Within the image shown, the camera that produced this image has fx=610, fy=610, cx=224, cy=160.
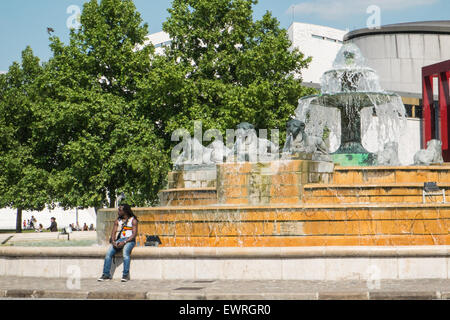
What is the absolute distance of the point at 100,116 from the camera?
31.5 metres

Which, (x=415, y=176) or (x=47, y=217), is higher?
(x=415, y=176)

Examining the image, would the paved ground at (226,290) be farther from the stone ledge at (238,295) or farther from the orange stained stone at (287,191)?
the orange stained stone at (287,191)

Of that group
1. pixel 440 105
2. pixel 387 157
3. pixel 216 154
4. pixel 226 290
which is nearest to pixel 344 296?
pixel 226 290

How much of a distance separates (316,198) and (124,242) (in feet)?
17.8

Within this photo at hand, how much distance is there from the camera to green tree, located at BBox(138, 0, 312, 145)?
3056 cm

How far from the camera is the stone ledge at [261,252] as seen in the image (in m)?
10.4

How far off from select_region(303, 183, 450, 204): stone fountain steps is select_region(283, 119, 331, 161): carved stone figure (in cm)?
208

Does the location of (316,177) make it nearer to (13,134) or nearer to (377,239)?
(377,239)

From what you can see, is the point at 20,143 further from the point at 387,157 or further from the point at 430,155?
the point at 430,155

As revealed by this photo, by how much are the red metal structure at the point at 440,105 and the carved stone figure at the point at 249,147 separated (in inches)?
828

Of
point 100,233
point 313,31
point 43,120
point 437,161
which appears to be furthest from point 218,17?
point 313,31
